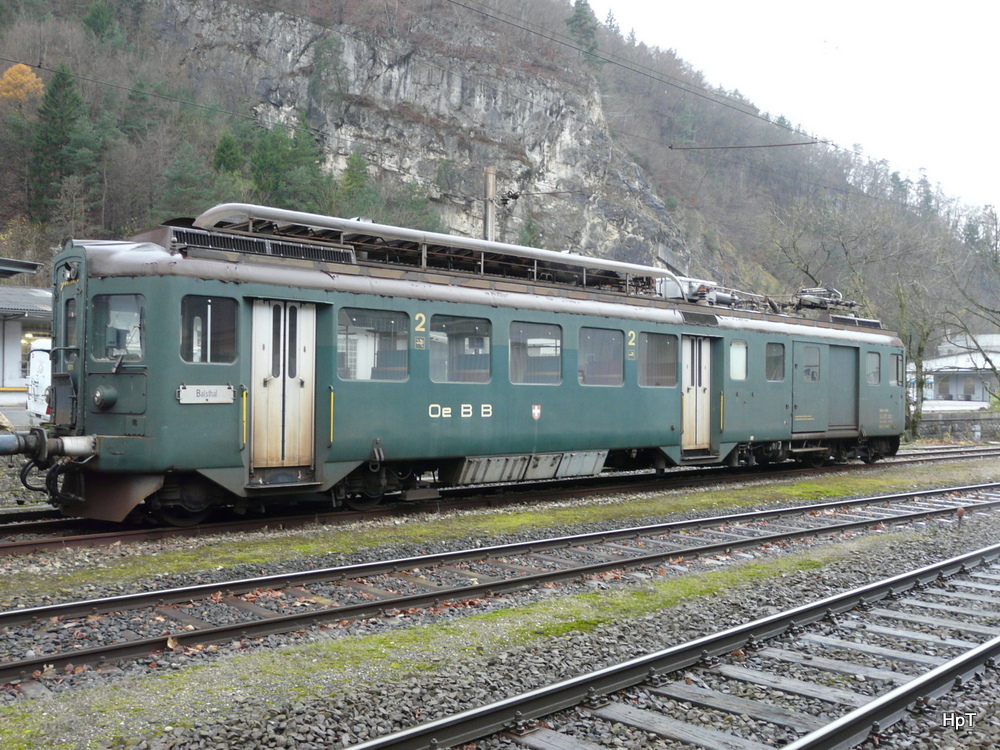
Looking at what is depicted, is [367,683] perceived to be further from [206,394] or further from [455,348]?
[455,348]

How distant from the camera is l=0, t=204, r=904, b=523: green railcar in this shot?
9.45 m

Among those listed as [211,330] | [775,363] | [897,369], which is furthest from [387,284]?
[897,369]

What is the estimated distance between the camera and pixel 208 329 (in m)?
9.69

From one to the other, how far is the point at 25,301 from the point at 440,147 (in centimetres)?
4802

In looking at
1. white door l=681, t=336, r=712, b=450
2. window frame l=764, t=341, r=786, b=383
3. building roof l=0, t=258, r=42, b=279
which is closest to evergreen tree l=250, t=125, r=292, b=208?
building roof l=0, t=258, r=42, b=279

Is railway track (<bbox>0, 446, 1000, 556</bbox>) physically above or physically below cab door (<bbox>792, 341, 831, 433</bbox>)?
below

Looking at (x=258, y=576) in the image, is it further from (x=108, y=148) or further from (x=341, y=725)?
(x=108, y=148)

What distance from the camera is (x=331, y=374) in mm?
10516

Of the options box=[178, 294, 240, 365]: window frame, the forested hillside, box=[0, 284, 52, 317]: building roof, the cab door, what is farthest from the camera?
the forested hillside

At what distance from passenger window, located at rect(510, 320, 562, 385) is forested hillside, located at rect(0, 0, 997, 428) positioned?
24387 mm

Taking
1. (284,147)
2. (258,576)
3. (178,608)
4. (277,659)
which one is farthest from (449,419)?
(284,147)

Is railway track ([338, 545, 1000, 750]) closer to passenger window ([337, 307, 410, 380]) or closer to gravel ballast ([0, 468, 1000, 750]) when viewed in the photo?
gravel ballast ([0, 468, 1000, 750])

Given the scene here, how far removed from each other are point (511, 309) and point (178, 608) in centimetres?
689

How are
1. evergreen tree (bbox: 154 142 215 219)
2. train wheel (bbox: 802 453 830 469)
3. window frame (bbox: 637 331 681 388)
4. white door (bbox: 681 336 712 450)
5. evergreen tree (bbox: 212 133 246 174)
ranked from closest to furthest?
window frame (bbox: 637 331 681 388) < white door (bbox: 681 336 712 450) < train wheel (bbox: 802 453 830 469) < evergreen tree (bbox: 154 142 215 219) < evergreen tree (bbox: 212 133 246 174)
